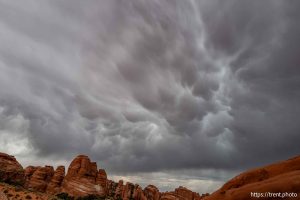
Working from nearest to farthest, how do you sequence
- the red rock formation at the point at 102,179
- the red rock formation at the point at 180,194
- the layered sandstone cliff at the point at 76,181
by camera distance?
the layered sandstone cliff at the point at 76,181 → the red rock formation at the point at 180,194 → the red rock formation at the point at 102,179

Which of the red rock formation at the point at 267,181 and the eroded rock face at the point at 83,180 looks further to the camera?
the eroded rock face at the point at 83,180

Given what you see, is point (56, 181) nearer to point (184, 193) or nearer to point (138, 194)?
point (138, 194)

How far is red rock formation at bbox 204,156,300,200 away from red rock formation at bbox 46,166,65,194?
137254 millimetres

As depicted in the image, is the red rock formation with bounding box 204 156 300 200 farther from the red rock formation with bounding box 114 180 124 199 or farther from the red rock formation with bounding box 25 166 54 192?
the red rock formation with bounding box 114 180 124 199

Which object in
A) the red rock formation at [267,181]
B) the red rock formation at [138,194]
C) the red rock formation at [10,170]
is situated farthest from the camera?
the red rock formation at [138,194]

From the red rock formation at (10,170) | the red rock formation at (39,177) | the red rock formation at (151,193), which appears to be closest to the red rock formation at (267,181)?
the red rock formation at (10,170)

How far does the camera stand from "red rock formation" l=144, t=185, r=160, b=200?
167350mm

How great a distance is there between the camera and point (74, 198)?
423 feet

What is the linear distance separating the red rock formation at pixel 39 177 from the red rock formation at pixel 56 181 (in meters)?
2.90

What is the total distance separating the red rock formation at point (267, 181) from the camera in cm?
1783

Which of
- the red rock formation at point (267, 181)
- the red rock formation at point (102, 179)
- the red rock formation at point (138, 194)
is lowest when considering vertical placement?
the red rock formation at point (267, 181)

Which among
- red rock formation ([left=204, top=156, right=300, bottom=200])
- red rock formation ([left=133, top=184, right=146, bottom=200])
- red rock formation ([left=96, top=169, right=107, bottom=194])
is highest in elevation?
red rock formation ([left=96, top=169, right=107, bottom=194])

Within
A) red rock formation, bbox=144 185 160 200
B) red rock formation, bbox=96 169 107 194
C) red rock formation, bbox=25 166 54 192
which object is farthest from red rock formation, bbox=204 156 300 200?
red rock formation, bbox=144 185 160 200

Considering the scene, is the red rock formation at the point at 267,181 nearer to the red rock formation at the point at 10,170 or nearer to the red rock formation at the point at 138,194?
the red rock formation at the point at 10,170
